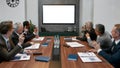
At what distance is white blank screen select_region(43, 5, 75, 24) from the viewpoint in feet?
26.2

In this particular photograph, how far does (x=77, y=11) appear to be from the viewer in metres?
8.00

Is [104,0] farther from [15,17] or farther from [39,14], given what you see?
[15,17]

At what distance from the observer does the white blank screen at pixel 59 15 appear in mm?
7984

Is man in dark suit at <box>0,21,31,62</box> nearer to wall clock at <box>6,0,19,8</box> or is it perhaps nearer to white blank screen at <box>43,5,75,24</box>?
wall clock at <box>6,0,19,8</box>

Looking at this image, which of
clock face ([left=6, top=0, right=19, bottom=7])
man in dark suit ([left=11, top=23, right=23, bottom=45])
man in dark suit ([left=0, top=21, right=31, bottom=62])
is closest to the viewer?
man in dark suit ([left=0, top=21, right=31, bottom=62])

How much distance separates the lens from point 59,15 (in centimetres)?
805

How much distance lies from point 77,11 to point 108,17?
5.16 feet

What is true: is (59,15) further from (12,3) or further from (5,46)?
(5,46)

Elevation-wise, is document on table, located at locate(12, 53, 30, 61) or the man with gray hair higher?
the man with gray hair

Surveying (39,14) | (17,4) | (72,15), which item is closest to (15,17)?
(17,4)

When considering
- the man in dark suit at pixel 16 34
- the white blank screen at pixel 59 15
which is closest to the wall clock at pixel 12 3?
the white blank screen at pixel 59 15

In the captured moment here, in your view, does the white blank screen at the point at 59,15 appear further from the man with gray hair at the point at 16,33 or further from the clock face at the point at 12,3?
the man with gray hair at the point at 16,33

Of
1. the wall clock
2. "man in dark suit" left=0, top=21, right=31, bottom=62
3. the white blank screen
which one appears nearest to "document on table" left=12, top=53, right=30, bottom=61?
"man in dark suit" left=0, top=21, right=31, bottom=62

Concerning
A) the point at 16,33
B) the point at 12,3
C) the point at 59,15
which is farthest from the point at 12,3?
the point at 16,33
